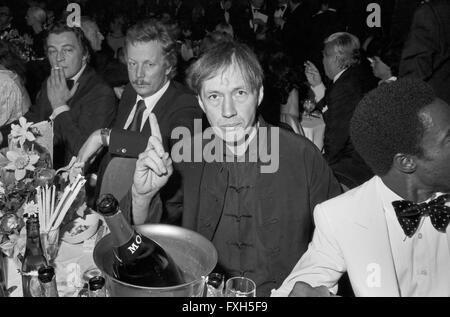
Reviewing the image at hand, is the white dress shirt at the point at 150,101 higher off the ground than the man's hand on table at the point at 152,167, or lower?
higher

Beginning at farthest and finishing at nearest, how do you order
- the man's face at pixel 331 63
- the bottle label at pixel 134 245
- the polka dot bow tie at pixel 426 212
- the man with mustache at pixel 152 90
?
the man's face at pixel 331 63 → the man with mustache at pixel 152 90 → the polka dot bow tie at pixel 426 212 → the bottle label at pixel 134 245

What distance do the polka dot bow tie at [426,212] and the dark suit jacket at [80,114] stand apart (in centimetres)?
179

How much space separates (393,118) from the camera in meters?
1.20

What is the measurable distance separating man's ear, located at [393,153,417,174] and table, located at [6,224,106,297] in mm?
950

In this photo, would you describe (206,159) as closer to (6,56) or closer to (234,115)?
(234,115)

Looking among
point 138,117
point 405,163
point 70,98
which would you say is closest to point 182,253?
point 405,163

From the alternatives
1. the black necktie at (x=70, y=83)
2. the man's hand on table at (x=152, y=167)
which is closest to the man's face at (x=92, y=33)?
the black necktie at (x=70, y=83)

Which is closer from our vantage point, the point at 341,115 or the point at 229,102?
the point at 229,102

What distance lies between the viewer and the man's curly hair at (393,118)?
1.19 meters

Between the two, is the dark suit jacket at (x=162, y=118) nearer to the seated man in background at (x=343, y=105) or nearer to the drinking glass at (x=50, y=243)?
the drinking glass at (x=50, y=243)

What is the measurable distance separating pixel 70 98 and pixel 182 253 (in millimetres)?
1905

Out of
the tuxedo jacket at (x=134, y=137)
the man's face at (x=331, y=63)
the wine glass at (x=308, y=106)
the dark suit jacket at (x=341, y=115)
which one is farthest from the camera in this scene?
the wine glass at (x=308, y=106)

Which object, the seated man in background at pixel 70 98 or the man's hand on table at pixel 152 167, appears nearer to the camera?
the man's hand on table at pixel 152 167

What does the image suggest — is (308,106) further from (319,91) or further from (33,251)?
(33,251)
